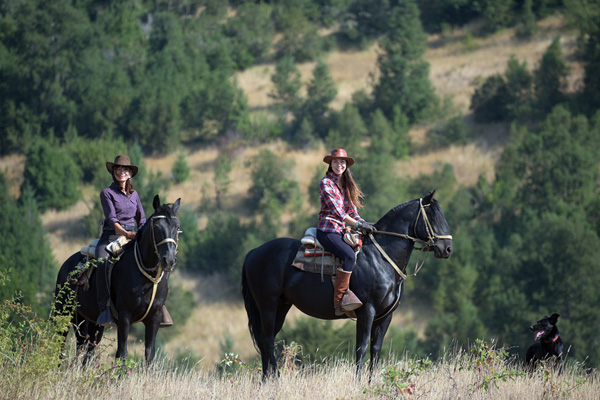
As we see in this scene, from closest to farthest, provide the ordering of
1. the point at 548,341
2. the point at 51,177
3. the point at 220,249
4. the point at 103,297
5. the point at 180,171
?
the point at 103,297
the point at 548,341
the point at 220,249
the point at 51,177
the point at 180,171

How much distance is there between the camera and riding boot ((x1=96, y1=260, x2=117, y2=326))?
10.8m

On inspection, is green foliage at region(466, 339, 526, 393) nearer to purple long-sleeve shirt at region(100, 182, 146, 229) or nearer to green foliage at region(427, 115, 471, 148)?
purple long-sleeve shirt at region(100, 182, 146, 229)

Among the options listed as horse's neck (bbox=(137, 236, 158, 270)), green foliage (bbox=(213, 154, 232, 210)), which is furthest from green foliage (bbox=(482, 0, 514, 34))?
horse's neck (bbox=(137, 236, 158, 270))

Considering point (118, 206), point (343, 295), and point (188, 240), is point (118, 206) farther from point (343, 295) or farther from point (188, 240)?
point (188, 240)

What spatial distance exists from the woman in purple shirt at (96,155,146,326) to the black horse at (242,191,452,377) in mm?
1780

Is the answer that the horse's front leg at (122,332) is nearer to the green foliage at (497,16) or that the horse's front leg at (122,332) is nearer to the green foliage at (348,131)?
the green foliage at (348,131)

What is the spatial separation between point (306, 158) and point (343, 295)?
64.5 m

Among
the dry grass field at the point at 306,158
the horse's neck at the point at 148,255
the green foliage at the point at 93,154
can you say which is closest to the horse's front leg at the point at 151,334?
the horse's neck at the point at 148,255

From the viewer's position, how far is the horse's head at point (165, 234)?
403 inches

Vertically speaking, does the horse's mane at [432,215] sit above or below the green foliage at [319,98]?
above

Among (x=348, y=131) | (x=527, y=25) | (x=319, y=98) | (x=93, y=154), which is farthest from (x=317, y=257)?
(x=527, y=25)

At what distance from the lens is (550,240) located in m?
51.9

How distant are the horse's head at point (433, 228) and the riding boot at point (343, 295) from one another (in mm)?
1225

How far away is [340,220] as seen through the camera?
36.3 feet
